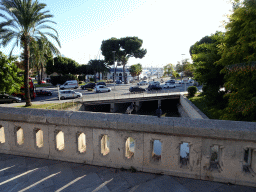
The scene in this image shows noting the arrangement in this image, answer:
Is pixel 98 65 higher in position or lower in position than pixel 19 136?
higher

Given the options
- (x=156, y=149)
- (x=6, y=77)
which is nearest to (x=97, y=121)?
(x=156, y=149)

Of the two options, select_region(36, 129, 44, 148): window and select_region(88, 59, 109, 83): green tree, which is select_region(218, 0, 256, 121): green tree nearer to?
select_region(36, 129, 44, 148): window

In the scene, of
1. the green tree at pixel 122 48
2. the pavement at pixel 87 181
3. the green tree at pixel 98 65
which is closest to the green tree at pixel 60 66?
the green tree at pixel 98 65

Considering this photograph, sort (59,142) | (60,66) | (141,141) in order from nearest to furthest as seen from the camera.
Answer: (141,141), (59,142), (60,66)

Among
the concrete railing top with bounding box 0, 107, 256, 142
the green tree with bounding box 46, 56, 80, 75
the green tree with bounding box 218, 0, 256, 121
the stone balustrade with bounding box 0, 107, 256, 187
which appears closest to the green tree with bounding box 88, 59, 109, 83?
the green tree with bounding box 46, 56, 80, 75

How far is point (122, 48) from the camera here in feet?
212

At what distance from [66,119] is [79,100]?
79.4 ft

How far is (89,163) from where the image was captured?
4.23 meters

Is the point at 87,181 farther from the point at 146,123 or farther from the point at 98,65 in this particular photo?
the point at 98,65

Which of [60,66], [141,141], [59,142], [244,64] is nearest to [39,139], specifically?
[59,142]

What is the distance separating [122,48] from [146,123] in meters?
63.4

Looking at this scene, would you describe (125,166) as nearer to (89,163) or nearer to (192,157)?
(89,163)

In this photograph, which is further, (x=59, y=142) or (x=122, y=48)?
(x=122, y=48)

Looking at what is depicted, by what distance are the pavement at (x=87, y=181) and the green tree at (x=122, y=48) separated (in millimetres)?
60222
